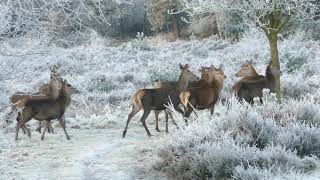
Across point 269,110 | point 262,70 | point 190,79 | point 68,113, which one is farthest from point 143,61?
point 269,110

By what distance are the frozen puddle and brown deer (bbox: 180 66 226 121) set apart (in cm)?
114

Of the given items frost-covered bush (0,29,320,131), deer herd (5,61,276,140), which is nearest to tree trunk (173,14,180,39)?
frost-covered bush (0,29,320,131)

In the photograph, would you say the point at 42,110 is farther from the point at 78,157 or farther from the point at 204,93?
the point at 204,93

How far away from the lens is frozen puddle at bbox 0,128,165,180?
28.1ft

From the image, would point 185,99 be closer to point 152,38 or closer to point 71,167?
point 71,167

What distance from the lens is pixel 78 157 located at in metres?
9.75

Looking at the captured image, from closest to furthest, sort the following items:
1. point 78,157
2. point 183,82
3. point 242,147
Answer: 1. point 242,147
2. point 78,157
3. point 183,82

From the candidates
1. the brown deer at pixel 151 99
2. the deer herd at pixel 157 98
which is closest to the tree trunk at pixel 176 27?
the deer herd at pixel 157 98

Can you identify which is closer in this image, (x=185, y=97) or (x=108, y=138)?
(x=185, y=97)

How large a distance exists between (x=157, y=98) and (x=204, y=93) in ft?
3.34

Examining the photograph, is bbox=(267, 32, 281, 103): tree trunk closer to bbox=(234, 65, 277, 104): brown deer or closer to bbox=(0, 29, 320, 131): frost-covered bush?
bbox=(234, 65, 277, 104): brown deer

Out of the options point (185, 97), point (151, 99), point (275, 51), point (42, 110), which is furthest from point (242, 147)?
point (275, 51)

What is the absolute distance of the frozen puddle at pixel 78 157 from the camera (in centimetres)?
857

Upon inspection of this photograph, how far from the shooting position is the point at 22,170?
9000mm
